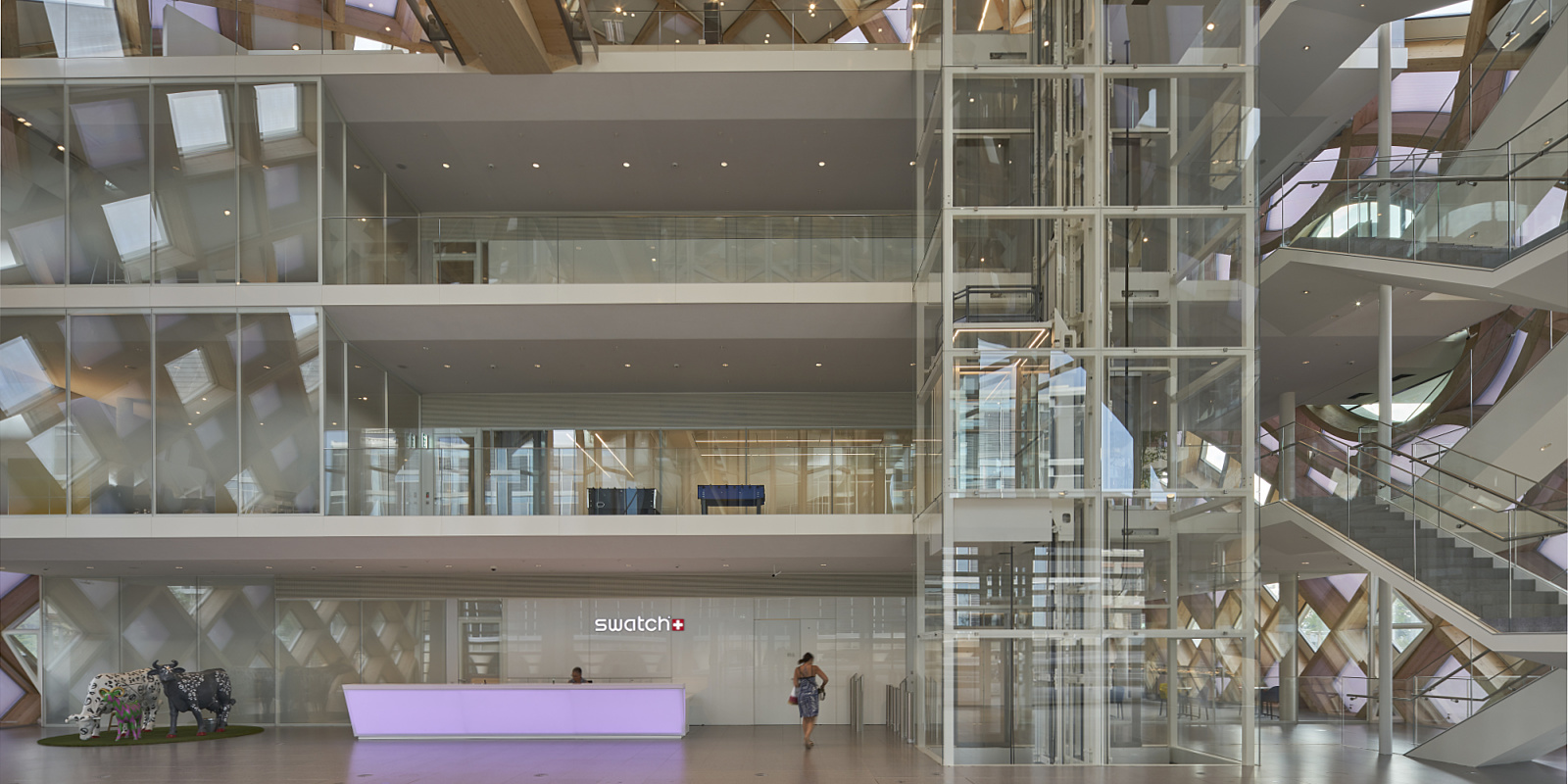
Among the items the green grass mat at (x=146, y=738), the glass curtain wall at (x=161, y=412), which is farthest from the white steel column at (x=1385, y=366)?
the green grass mat at (x=146, y=738)

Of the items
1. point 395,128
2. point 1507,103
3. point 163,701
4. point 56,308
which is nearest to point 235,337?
point 56,308

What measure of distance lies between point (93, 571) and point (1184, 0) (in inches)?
683

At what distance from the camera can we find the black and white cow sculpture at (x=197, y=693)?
14.6m

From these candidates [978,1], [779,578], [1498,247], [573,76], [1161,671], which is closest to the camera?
[1498,247]

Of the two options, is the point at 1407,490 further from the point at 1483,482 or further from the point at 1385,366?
the point at 1385,366

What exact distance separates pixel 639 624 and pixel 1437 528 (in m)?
11.7

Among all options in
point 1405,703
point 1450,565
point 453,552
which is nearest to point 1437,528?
point 1450,565

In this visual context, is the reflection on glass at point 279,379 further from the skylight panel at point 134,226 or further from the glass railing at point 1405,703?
the glass railing at point 1405,703

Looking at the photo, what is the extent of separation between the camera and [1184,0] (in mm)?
11594

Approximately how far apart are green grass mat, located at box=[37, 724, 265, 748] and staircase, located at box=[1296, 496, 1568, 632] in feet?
47.2

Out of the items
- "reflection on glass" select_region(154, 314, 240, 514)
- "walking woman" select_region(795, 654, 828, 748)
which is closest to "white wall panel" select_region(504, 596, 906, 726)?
"walking woman" select_region(795, 654, 828, 748)

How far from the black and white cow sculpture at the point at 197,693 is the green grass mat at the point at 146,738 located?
15cm

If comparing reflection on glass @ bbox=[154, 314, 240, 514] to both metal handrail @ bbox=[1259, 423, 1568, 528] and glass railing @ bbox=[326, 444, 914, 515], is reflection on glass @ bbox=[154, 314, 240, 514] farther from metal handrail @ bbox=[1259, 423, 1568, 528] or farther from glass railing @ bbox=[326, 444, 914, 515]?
metal handrail @ bbox=[1259, 423, 1568, 528]

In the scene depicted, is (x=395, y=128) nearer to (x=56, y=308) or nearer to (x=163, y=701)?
(x=56, y=308)
